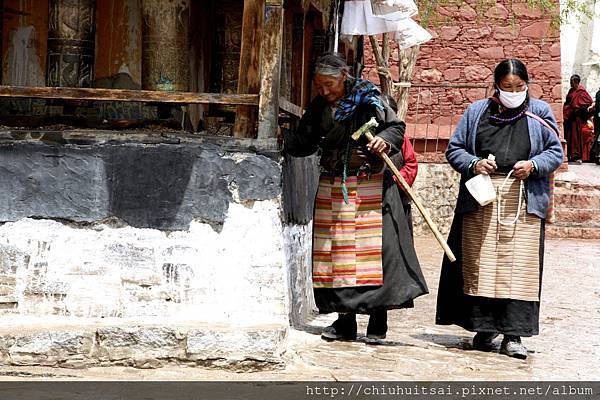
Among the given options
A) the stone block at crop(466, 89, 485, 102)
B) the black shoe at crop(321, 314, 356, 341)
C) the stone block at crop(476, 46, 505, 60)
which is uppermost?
the stone block at crop(476, 46, 505, 60)

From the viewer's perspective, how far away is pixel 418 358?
6.25 metres

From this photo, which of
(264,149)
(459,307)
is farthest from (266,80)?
(459,307)

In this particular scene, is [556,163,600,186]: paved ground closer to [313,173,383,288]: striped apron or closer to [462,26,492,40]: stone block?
[462,26,492,40]: stone block

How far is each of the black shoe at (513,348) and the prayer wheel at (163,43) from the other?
256 cm

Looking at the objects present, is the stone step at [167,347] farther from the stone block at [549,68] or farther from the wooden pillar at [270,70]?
the stone block at [549,68]

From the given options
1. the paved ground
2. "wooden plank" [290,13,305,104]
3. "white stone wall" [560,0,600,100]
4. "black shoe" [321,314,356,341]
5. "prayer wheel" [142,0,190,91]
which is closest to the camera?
"prayer wheel" [142,0,190,91]

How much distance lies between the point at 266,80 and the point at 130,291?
1.40 metres

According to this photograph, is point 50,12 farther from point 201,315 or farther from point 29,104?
point 201,315

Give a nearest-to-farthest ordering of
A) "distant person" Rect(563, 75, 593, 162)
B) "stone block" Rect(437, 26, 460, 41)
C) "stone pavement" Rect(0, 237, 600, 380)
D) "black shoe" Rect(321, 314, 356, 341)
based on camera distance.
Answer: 1. "stone pavement" Rect(0, 237, 600, 380)
2. "black shoe" Rect(321, 314, 356, 341)
3. "stone block" Rect(437, 26, 460, 41)
4. "distant person" Rect(563, 75, 593, 162)

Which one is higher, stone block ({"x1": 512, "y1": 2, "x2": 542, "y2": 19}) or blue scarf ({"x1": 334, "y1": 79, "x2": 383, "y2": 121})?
stone block ({"x1": 512, "y1": 2, "x2": 542, "y2": 19})

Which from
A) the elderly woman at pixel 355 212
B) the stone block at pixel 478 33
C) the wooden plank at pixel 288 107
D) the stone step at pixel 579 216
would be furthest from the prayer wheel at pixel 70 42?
the stone block at pixel 478 33

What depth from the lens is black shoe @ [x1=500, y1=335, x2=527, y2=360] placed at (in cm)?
638

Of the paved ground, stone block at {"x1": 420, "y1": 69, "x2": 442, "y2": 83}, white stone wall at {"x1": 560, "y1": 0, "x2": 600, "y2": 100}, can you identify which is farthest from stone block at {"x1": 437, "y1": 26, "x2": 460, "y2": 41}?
white stone wall at {"x1": 560, "y1": 0, "x2": 600, "y2": 100}

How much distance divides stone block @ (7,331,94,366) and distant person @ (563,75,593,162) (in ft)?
61.0
